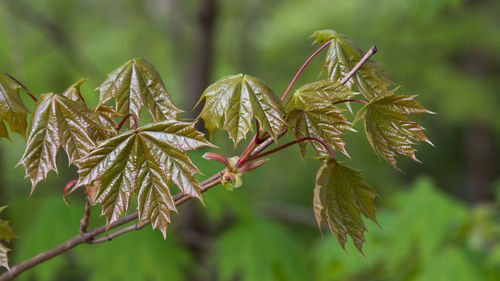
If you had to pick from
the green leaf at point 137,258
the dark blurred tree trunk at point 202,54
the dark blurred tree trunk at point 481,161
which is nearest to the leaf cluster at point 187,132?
the green leaf at point 137,258

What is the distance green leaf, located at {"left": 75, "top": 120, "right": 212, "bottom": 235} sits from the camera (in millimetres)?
790

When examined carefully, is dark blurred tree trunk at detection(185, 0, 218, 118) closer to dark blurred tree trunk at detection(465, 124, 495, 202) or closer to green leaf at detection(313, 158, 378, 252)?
green leaf at detection(313, 158, 378, 252)

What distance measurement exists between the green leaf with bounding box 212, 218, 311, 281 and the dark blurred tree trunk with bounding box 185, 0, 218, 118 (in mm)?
1084

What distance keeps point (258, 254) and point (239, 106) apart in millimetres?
1957

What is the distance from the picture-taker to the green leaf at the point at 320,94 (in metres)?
0.88

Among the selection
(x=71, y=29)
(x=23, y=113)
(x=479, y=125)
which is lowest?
(x=479, y=125)

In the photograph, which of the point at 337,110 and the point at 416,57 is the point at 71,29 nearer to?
the point at 416,57

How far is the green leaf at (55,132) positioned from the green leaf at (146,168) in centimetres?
6

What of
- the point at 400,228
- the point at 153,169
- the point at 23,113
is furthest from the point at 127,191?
the point at 400,228

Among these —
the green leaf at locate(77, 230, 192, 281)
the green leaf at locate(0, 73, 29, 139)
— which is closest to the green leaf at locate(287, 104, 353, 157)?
the green leaf at locate(0, 73, 29, 139)

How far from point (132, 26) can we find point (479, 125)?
8037mm

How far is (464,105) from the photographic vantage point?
23.1 feet

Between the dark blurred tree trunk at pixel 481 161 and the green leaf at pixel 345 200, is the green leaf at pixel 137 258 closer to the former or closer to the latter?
the green leaf at pixel 345 200

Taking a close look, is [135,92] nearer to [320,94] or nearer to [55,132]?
[55,132]
